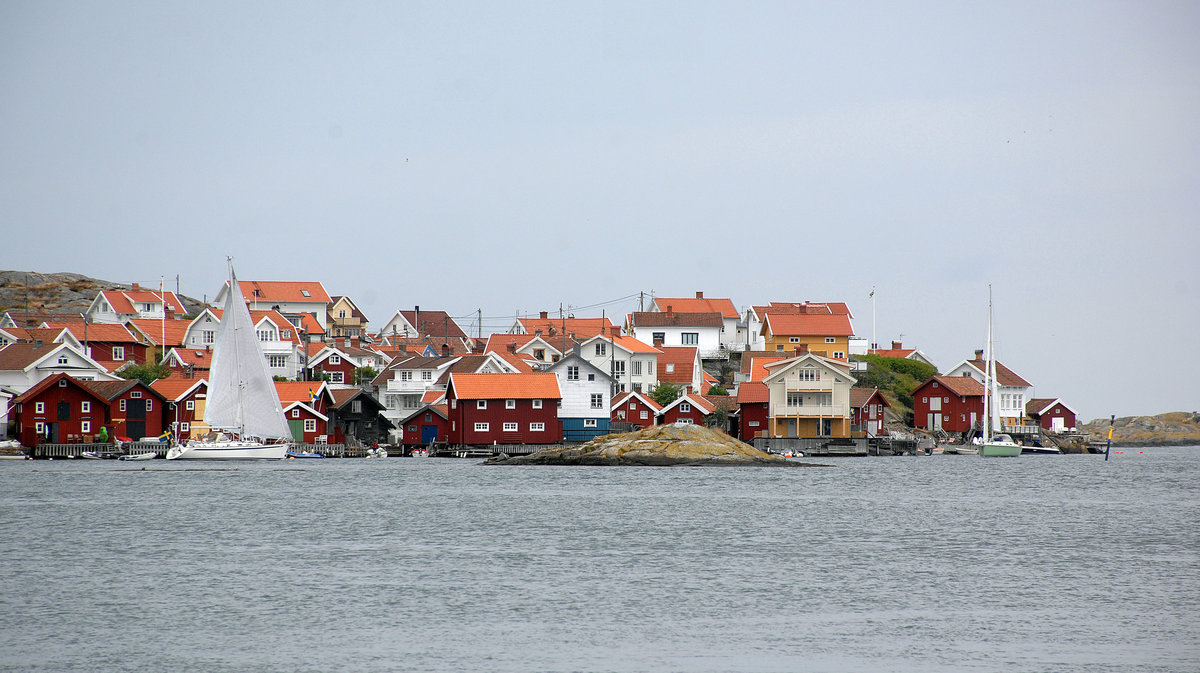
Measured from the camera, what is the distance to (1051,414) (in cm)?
10431

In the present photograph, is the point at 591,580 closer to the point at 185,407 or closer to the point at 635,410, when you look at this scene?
the point at 635,410

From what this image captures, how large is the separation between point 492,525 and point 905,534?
1250 cm

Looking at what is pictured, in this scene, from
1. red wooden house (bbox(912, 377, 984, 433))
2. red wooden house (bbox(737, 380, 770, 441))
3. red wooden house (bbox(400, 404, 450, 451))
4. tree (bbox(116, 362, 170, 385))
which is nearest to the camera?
red wooden house (bbox(737, 380, 770, 441))

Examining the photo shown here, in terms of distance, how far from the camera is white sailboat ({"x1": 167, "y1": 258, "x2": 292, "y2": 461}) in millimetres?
66062

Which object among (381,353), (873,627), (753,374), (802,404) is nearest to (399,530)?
(873,627)

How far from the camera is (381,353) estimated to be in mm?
103000

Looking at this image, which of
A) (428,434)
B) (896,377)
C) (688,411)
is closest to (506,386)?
(428,434)

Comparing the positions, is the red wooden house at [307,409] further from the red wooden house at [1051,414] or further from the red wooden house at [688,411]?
the red wooden house at [1051,414]

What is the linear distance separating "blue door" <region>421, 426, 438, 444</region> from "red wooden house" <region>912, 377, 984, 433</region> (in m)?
36.2

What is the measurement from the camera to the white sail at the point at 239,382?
66.1 meters

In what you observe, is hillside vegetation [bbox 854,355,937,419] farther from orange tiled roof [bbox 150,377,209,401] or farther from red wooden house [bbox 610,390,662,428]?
orange tiled roof [bbox 150,377,209,401]

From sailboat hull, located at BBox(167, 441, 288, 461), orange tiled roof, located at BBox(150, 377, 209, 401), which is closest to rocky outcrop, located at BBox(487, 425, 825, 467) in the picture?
sailboat hull, located at BBox(167, 441, 288, 461)

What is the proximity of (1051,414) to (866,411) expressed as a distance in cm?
2819

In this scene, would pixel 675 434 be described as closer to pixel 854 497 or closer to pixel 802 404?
pixel 802 404
